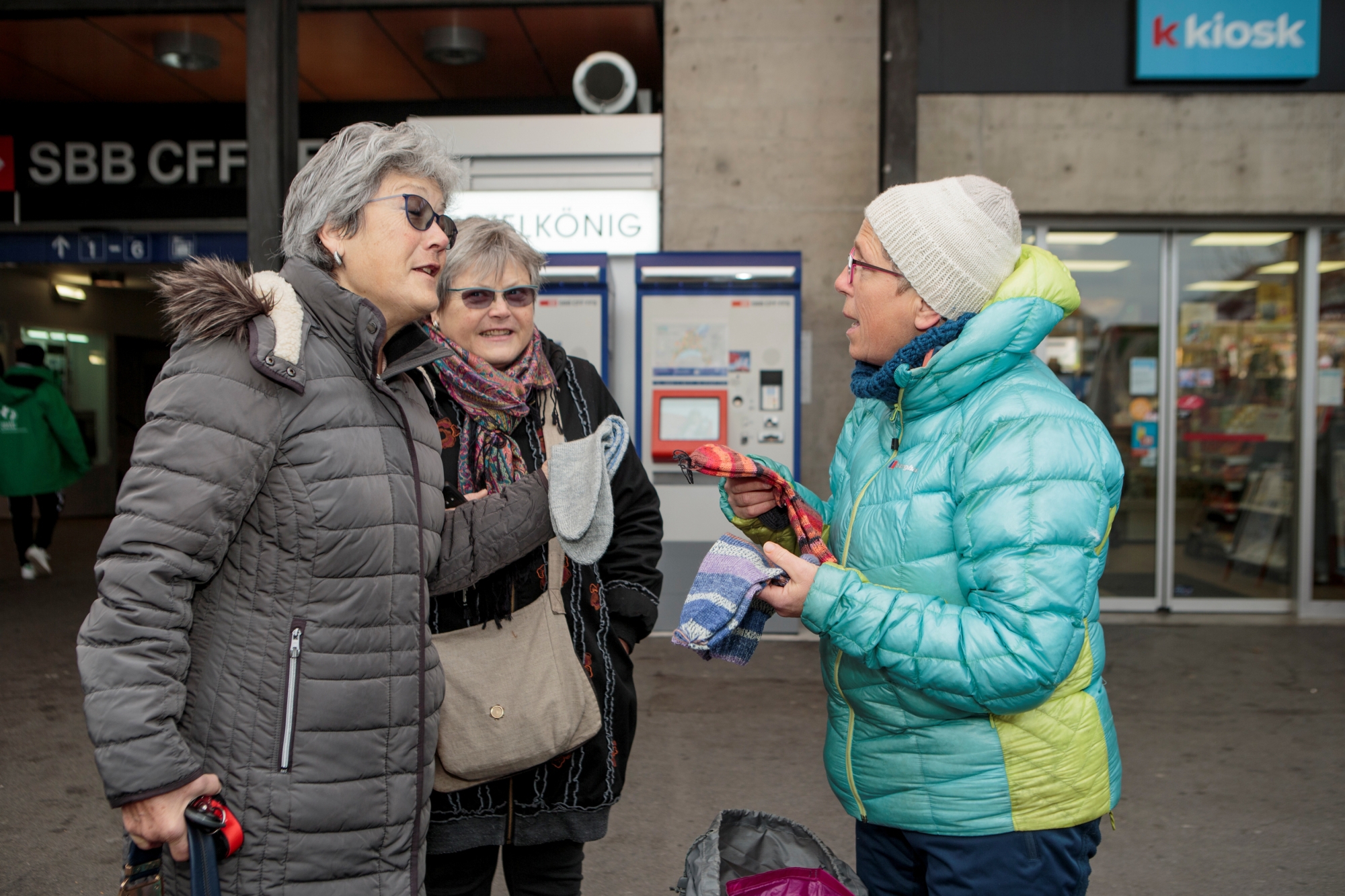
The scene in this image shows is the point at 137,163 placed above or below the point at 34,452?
above

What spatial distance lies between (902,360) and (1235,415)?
626cm

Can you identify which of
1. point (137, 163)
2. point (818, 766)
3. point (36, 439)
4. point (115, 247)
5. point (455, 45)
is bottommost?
point (818, 766)

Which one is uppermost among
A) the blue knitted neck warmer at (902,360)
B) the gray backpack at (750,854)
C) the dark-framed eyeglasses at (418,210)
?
the dark-framed eyeglasses at (418,210)

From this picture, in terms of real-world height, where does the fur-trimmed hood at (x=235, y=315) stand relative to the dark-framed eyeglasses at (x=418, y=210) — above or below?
below

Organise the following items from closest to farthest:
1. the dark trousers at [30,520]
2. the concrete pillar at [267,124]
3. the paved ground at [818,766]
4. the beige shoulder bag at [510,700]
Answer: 1. the beige shoulder bag at [510,700]
2. the paved ground at [818,766]
3. the concrete pillar at [267,124]
4. the dark trousers at [30,520]

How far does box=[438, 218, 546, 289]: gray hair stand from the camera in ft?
7.30

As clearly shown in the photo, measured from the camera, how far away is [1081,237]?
6742mm

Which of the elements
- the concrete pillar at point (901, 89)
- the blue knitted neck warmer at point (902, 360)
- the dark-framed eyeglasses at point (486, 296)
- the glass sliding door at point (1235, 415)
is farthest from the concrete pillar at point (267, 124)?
the glass sliding door at point (1235, 415)

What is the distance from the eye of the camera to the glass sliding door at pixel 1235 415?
6746 mm

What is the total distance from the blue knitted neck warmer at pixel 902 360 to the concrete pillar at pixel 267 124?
4560 millimetres

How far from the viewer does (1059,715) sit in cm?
159

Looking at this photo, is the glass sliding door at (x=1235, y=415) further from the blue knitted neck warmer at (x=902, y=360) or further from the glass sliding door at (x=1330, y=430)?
the blue knitted neck warmer at (x=902, y=360)

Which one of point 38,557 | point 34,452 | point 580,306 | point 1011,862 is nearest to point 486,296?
point 1011,862

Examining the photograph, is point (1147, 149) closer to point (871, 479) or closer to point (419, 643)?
point (871, 479)
